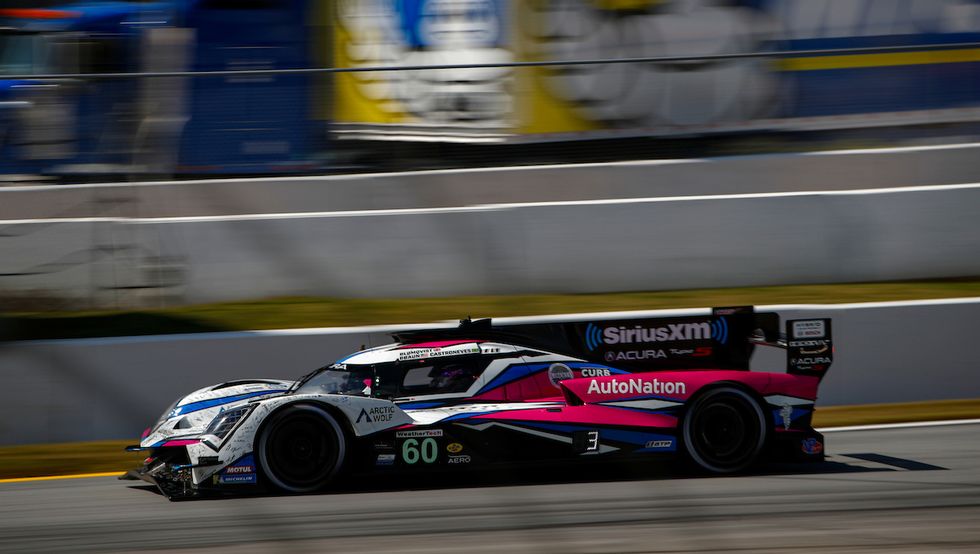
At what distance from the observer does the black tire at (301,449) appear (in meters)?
6.70

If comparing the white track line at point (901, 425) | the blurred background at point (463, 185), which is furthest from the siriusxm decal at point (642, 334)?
the white track line at point (901, 425)

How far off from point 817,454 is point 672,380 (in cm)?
114

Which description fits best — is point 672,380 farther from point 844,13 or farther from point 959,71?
point 844,13

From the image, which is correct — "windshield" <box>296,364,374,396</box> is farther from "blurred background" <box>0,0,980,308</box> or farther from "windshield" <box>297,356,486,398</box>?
"blurred background" <box>0,0,980,308</box>

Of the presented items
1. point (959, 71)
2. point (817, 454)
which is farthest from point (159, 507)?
point (959, 71)

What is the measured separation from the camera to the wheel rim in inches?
281

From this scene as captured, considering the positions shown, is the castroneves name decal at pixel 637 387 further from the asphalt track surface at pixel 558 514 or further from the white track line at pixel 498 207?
the white track line at pixel 498 207

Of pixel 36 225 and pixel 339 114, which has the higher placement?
pixel 339 114

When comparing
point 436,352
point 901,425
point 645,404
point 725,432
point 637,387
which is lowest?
point 901,425

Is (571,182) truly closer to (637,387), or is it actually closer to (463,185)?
(463,185)

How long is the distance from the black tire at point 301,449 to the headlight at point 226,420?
191mm

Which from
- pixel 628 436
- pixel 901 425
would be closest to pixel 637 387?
pixel 628 436

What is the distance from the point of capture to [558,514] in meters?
6.13

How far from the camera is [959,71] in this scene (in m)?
12.6
